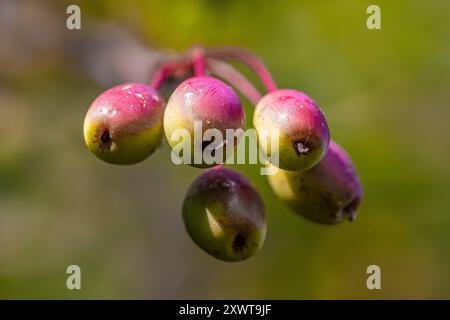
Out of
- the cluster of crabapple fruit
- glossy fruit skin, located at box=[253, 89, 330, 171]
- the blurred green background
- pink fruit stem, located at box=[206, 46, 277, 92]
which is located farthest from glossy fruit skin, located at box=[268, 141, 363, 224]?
the blurred green background

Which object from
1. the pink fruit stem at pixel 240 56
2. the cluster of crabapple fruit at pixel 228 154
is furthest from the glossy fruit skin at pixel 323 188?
the pink fruit stem at pixel 240 56

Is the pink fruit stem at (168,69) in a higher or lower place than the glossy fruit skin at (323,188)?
higher

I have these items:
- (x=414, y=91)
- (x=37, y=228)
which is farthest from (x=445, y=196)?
(x=37, y=228)

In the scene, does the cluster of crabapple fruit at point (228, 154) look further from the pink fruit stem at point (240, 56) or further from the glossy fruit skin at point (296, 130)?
the pink fruit stem at point (240, 56)

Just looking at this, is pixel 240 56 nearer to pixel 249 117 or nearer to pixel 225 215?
pixel 225 215

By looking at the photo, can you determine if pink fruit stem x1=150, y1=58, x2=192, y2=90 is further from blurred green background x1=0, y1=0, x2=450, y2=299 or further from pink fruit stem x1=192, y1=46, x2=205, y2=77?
blurred green background x1=0, y1=0, x2=450, y2=299
